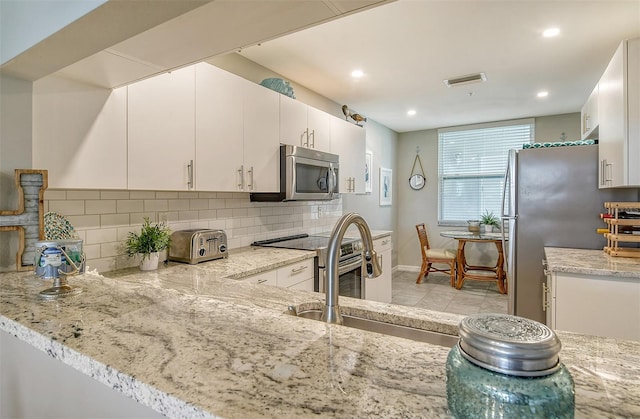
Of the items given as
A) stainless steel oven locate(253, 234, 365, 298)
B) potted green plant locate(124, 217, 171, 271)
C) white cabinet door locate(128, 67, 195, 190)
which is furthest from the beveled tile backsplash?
white cabinet door locate(128, 67, 195, 190)

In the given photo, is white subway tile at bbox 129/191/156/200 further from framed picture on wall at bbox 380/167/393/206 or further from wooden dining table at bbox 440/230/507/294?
wooden dining table at bbox 440/230/507/294

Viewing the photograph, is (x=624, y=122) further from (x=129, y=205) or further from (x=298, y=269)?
(x=129, y=205)

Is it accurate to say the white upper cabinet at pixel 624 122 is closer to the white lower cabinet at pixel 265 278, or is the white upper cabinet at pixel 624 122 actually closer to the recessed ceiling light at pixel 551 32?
the recessed ceiling light at pixel 551 32

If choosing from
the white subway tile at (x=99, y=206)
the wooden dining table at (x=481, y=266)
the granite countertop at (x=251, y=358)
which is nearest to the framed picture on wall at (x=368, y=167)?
the wooden dining table at (x=481, y=266)

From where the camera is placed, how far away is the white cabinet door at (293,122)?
9.37 feet

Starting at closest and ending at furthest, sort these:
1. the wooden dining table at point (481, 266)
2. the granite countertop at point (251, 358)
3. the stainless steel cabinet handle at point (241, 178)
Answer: the granite countertop at point (251, 358), the stainless steel cabinet handle at point (241, 178), the wooden dining table at point (481, 266)

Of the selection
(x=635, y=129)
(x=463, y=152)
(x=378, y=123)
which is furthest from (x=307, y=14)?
(x=463, y=152)

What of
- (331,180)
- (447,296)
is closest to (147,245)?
(331,180)

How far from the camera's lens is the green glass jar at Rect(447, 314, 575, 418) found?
411 mm

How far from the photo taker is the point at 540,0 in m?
2.15

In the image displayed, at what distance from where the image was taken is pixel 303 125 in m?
3.11

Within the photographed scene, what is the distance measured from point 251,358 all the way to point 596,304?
2.25 m

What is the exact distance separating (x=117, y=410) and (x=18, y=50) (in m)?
1.24

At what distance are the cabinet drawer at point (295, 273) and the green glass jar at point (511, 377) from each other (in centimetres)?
192
